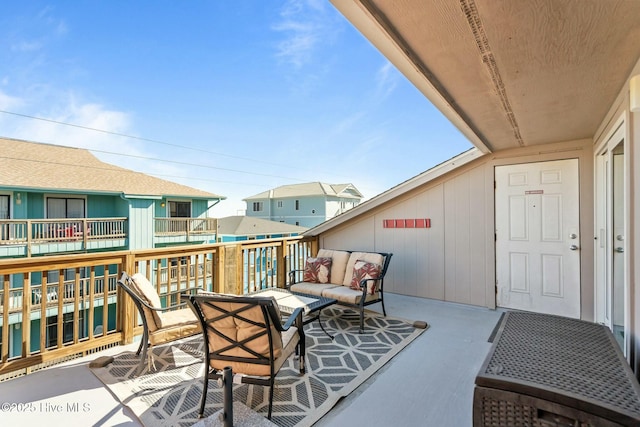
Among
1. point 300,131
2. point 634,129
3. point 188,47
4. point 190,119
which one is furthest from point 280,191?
point 634,129

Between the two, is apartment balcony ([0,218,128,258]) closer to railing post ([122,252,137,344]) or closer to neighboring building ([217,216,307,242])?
neighboring building ([217,216,307,242])

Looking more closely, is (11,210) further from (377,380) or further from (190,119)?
(377,380)

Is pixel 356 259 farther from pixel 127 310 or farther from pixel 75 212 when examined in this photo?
pixel 75 212

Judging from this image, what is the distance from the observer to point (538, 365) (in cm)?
150

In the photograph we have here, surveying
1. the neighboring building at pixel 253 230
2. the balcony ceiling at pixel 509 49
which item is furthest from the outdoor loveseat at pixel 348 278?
the neighboring building at pixel 253 230

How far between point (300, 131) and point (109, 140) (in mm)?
8108

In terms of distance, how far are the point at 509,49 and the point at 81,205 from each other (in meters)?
10.3

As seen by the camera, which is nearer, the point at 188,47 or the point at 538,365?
the point at 538,365

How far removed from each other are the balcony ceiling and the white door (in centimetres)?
134

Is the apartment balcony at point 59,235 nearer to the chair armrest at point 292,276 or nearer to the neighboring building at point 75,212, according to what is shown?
the neighboring building at point 75,212

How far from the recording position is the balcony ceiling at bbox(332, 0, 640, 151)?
4.57 feet

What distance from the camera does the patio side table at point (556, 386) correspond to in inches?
45.6

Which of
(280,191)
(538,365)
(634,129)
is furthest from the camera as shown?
(280,191)

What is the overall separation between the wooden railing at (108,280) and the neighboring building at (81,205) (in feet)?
4.17
